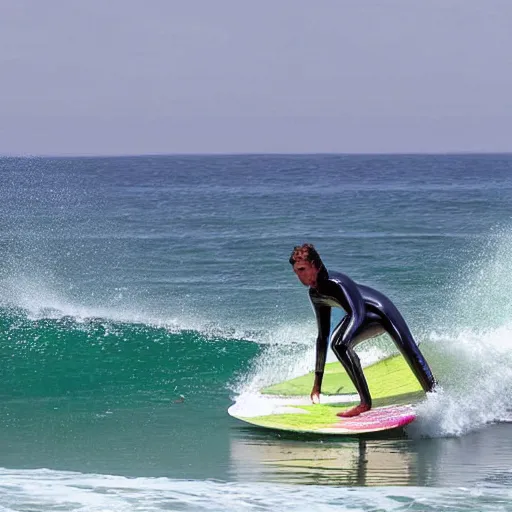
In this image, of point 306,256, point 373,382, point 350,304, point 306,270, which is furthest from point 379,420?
point 306,256

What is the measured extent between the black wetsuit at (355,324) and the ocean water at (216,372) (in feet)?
1.23

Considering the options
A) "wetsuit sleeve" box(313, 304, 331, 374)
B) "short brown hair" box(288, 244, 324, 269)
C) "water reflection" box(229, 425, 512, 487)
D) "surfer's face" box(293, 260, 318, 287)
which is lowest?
"water reflection" box(229, 425, 512, 487)

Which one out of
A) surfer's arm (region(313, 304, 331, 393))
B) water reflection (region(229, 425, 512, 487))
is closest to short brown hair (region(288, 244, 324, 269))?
surfer's arm (region(313, 304, 331, 393))

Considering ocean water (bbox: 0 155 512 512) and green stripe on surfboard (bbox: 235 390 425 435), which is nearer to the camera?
ocean water (bbox: 0 155 512 512)

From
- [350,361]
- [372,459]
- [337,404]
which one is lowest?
[372,459]

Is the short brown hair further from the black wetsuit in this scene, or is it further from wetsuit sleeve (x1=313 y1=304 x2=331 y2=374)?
wetsuit sleeve (x1=313 y1=304 x2=331 y2=374)

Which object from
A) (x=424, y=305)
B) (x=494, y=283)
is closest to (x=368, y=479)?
(x=494, y=283)

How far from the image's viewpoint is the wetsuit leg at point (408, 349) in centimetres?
923

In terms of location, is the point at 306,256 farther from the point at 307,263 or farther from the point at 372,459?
the point at 372,459

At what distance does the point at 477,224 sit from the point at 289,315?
20.2 metres

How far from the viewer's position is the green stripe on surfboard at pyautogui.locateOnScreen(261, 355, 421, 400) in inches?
383

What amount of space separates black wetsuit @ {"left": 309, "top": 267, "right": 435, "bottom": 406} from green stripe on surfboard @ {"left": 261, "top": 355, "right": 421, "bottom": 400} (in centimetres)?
47

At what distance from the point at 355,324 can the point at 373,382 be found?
1.24 metres

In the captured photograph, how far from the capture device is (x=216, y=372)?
11977mm
